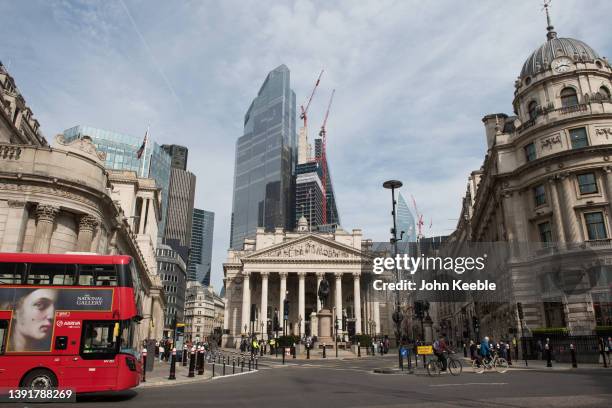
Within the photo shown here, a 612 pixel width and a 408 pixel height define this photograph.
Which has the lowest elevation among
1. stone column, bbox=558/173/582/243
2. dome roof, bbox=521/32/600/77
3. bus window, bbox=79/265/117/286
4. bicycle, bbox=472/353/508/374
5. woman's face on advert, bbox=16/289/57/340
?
bicycle, bbox=472/353/508/374

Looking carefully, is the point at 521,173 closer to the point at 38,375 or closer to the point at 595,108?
the point at 595,108

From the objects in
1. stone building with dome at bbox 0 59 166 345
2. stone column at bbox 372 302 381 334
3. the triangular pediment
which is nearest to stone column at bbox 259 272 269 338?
the triangular pediment

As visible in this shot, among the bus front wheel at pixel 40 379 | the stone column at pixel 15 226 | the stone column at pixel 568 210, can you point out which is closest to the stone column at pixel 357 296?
the stone column at pixel 568 210

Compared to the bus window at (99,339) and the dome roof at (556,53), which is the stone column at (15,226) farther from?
the dome roof at (556,53)

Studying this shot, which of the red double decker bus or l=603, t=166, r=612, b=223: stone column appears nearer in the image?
the red double decker bus

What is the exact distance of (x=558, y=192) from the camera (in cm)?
3659

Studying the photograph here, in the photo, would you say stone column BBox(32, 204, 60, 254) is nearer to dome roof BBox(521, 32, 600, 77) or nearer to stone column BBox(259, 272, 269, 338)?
dome roof BBox(521, 32, 600, 77)

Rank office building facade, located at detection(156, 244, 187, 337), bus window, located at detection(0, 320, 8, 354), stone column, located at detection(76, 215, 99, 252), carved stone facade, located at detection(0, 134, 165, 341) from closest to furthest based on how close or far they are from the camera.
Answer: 1. bus window, located at detection(0, 320, 8, 354)
2. carved stone facade, located at detection(0, 134, 165, 341)
3. stone column, located at detection(76, 215, 99, 252)
4. office building facade, located at detection(156, 244, 187, 337)

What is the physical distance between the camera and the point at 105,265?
14.4 m

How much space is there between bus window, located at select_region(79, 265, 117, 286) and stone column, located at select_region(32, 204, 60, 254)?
12.5 m

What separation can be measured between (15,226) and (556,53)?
45.9m

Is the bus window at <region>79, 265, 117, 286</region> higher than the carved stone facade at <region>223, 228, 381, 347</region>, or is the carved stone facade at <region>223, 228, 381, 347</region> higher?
the carved stone facade at <region>223, 228, 381, 347</region>

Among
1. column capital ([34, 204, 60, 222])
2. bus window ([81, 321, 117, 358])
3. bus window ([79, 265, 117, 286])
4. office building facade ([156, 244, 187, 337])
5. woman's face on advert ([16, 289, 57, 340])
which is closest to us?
woman's face on advert ([16, 289, 57, 340])

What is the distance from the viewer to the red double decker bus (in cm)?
1330
